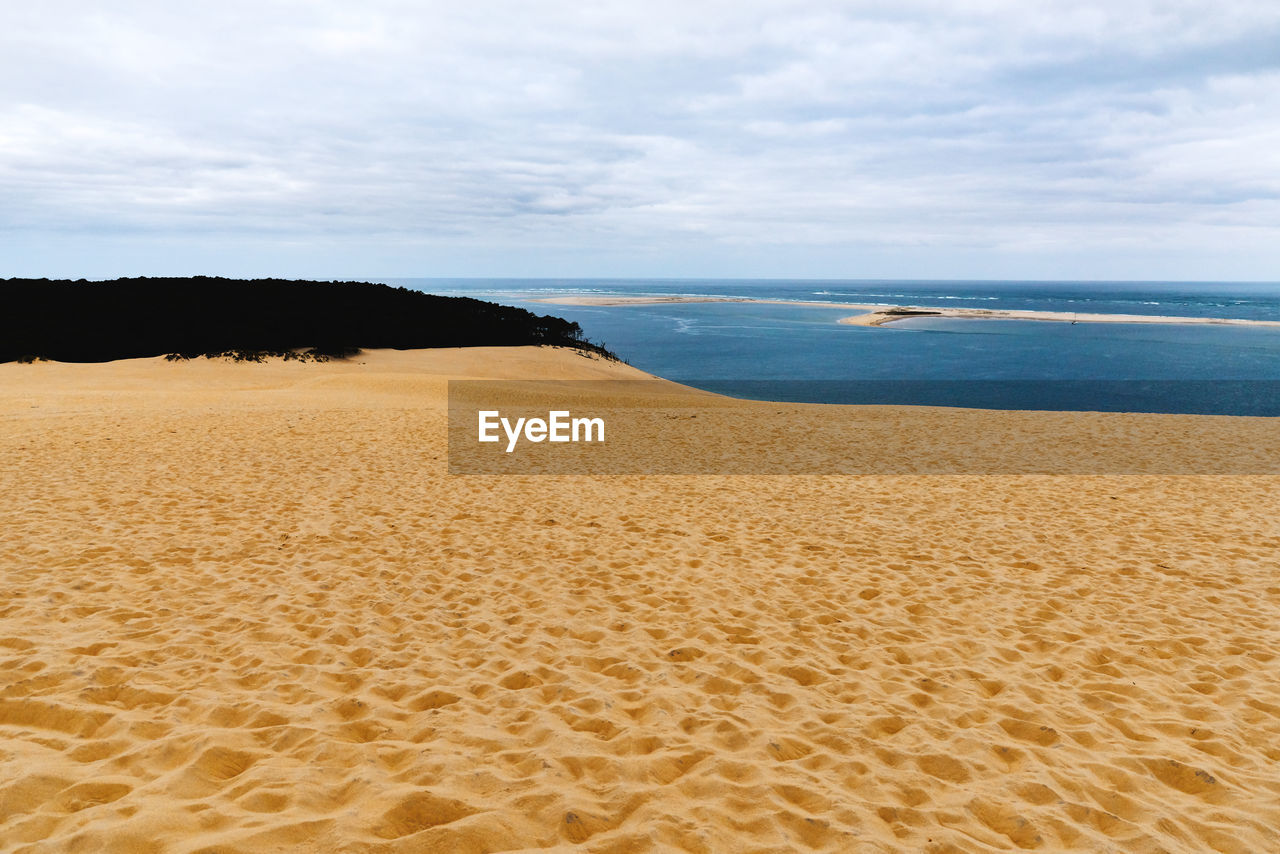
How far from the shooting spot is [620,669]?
5.42 meters

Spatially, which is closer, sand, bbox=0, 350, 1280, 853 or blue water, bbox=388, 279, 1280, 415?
sand, bbox=0, 350, 1280, 853

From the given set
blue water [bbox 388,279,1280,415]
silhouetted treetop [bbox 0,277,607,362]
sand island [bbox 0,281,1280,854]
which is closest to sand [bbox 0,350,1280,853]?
sand island [bbox 0,281,1280,854]

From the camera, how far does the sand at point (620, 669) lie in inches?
144

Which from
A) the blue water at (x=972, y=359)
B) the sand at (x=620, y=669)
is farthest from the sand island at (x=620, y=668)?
the blue water at (x=972, y=359)

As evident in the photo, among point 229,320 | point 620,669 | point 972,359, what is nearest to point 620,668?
point 620,669

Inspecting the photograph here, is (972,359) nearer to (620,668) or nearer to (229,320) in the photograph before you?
(229,320)

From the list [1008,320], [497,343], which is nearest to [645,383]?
[497,343]

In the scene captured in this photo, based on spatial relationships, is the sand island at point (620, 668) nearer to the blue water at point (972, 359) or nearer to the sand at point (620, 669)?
the sand at point (620, 669)

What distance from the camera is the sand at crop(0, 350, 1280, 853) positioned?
365cm

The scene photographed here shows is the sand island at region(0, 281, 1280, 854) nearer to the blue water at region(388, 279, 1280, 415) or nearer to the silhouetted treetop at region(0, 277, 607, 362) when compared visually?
the silhouetted treetop at region(0, 277, 607, 362)

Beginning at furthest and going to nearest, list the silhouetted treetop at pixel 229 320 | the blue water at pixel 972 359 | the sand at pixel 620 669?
the blue water at pixel 972 359 < the silhouetted treetop at pixel 229 320 < the sand at pixel 620 669

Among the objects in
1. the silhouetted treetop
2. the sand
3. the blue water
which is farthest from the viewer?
the blue water

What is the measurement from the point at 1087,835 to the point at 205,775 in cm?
476

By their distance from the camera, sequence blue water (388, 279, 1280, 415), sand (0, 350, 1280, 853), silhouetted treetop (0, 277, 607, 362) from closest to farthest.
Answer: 1. sand (0, 350, 1280, 853)
2. silhouetted treetop (0, 277, 607, 362)
3. blue water (388, 279, 1280, 415)
